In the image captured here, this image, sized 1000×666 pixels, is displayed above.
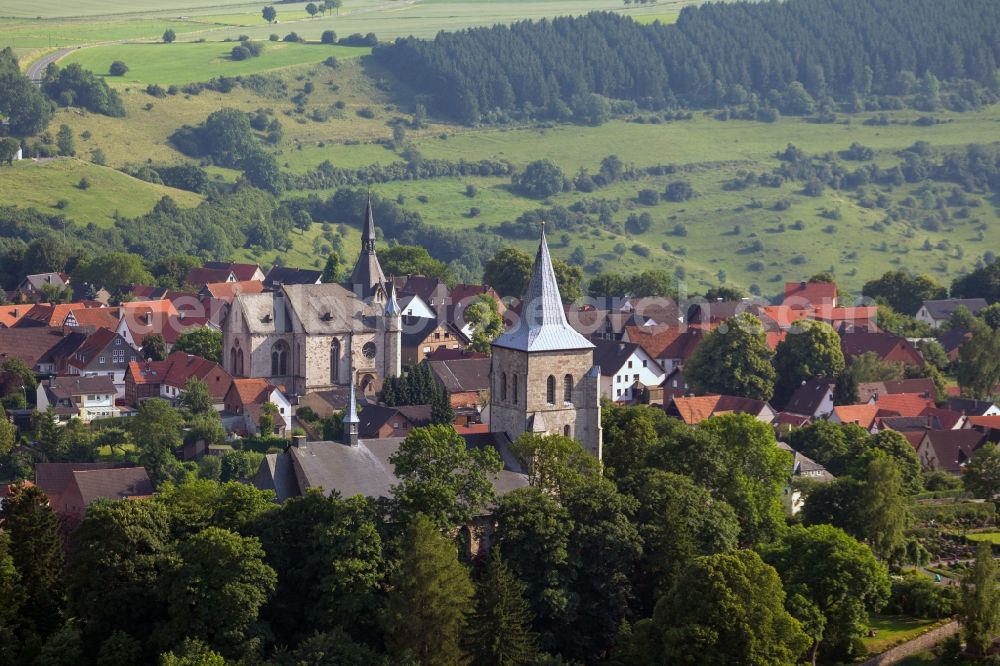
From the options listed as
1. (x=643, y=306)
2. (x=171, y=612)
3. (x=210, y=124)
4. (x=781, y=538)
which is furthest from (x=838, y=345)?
(x=210, y=124)

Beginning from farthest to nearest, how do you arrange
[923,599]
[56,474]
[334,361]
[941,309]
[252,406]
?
[941,309], [334,361], [252,406], [56,474], [923,599]

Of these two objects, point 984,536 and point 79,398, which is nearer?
point 984,536

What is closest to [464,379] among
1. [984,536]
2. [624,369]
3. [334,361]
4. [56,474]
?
[334,361]

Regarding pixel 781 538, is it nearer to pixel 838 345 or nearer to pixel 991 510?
pixel 991 510

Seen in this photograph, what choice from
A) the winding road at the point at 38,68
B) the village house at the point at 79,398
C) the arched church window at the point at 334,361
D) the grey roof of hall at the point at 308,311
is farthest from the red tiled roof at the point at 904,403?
the winding road at the point at 38,68

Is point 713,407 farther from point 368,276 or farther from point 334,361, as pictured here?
point 368,276

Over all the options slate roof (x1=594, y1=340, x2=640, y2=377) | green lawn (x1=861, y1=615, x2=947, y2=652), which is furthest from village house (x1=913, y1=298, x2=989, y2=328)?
green lawn (x1=861, y1=615, x2=947, y2=652)

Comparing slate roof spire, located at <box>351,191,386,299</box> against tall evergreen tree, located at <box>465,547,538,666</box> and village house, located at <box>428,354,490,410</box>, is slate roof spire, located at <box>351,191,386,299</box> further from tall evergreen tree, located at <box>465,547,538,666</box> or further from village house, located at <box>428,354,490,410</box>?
tall evergreen tree, located at <box>465,547,538,666</box>
